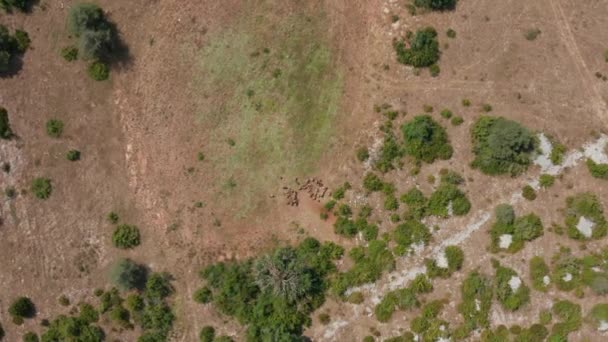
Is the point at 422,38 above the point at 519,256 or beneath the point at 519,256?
above

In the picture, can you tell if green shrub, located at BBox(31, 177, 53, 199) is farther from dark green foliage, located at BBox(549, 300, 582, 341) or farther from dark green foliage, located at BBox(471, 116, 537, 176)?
dark green foliage, located at BBox(549, 300, 582, 341)

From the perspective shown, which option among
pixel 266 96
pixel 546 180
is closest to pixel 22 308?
pixel 266 96

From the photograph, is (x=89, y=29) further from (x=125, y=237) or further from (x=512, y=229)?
(x=512, y=229)

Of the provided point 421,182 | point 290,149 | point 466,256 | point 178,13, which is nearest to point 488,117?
point 421,182

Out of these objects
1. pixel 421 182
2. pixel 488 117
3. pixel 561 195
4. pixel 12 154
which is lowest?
pixel 561 195

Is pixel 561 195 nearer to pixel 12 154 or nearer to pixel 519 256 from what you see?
pixel 519 256
